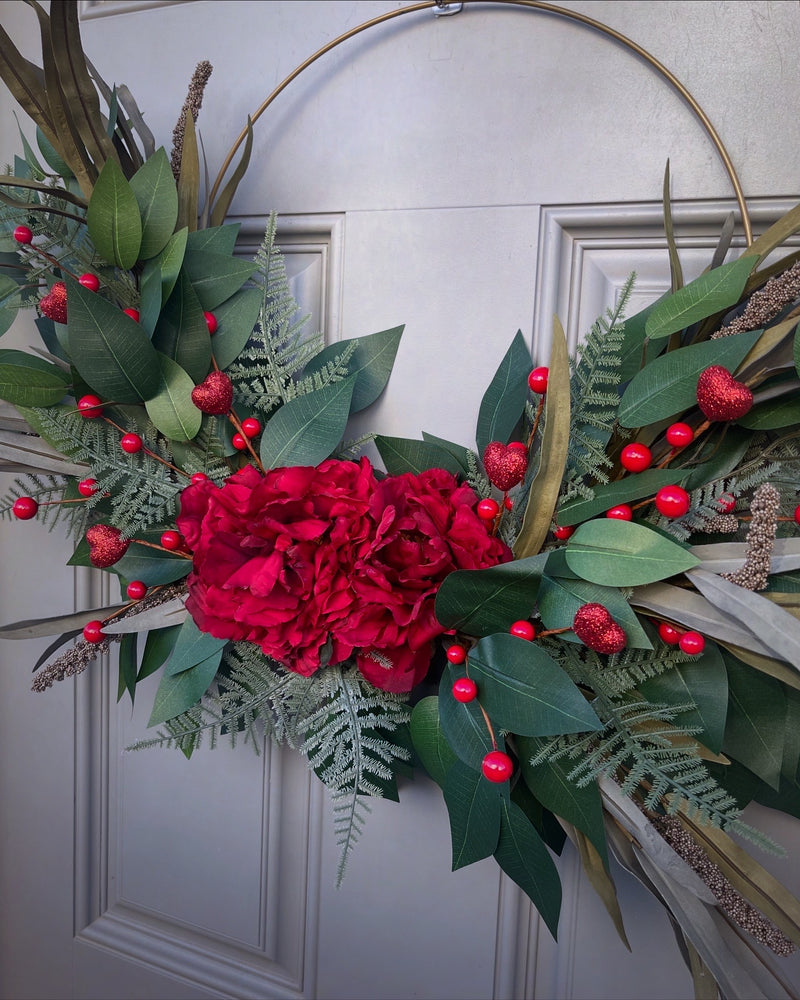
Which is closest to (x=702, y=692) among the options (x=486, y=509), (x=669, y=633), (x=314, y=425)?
(x=669, y=633)

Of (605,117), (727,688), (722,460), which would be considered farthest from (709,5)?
(727,688)

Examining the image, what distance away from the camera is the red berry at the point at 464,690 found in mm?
350

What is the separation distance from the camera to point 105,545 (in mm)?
407

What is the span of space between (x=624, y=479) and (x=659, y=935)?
1.10ft

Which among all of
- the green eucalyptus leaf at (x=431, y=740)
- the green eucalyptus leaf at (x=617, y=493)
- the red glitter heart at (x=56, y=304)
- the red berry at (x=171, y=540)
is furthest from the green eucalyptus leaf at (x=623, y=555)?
the red glitter heart at (x=56, y=304)

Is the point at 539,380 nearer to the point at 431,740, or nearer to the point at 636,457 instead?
the point at 636,457

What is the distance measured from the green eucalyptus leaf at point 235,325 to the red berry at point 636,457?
237 millimetres

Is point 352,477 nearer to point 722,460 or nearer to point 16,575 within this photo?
point 722,460

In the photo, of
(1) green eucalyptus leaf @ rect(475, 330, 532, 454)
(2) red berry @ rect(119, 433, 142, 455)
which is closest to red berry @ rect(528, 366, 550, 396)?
(1) green eucalyptus leaf @ rect(475, 330, 532, 454)

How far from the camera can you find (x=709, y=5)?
410 millimetres

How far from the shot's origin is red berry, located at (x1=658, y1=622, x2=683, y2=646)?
1.16 ft

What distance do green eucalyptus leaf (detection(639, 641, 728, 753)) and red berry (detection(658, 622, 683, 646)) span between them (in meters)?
0.02

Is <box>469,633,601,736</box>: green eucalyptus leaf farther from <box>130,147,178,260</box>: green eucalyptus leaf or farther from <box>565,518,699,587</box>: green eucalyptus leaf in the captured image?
<box>130,147,178,260</box>: green eucalyptus leaf

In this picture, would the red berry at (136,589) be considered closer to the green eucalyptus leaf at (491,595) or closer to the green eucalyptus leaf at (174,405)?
the green eucalyptus leaf at (174,405)
